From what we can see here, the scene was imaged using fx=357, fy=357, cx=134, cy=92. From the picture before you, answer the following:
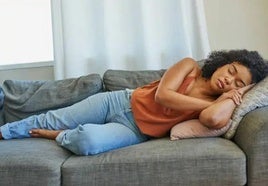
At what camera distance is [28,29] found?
280 cm

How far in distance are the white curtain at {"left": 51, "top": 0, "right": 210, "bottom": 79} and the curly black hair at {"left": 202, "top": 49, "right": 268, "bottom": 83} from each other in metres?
0.69

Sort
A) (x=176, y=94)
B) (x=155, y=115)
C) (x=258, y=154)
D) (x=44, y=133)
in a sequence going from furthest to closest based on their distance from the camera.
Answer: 1. (x=44, y=133)
2. (x=155, y=115)
3. (x=176, y=94)
4. (x=258, y=154)

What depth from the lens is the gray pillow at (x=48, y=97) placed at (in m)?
2.19

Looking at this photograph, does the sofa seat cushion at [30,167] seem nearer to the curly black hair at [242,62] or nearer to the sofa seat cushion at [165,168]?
the sofa seat cushion at [165,168]

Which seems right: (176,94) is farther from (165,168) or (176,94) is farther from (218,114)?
(165,168)

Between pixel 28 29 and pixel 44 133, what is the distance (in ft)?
3.88

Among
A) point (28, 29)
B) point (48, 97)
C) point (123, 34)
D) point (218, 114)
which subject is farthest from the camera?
point (28, 29)

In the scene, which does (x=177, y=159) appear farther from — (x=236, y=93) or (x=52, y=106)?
(x=52, y=106)

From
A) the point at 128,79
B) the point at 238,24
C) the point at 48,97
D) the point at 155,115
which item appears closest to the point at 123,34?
the point at 128,79

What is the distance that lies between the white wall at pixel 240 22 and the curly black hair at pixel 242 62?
0.81m

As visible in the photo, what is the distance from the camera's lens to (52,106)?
7.20 feet

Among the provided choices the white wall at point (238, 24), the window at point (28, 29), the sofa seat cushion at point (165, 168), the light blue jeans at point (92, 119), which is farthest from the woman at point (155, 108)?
the window at point (28, 29)

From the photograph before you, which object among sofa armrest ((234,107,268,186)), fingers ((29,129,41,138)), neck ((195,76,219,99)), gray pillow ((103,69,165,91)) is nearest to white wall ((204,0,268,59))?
gray pillow ((103,69,165,91))

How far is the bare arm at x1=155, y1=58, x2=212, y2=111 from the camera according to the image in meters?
1.68
